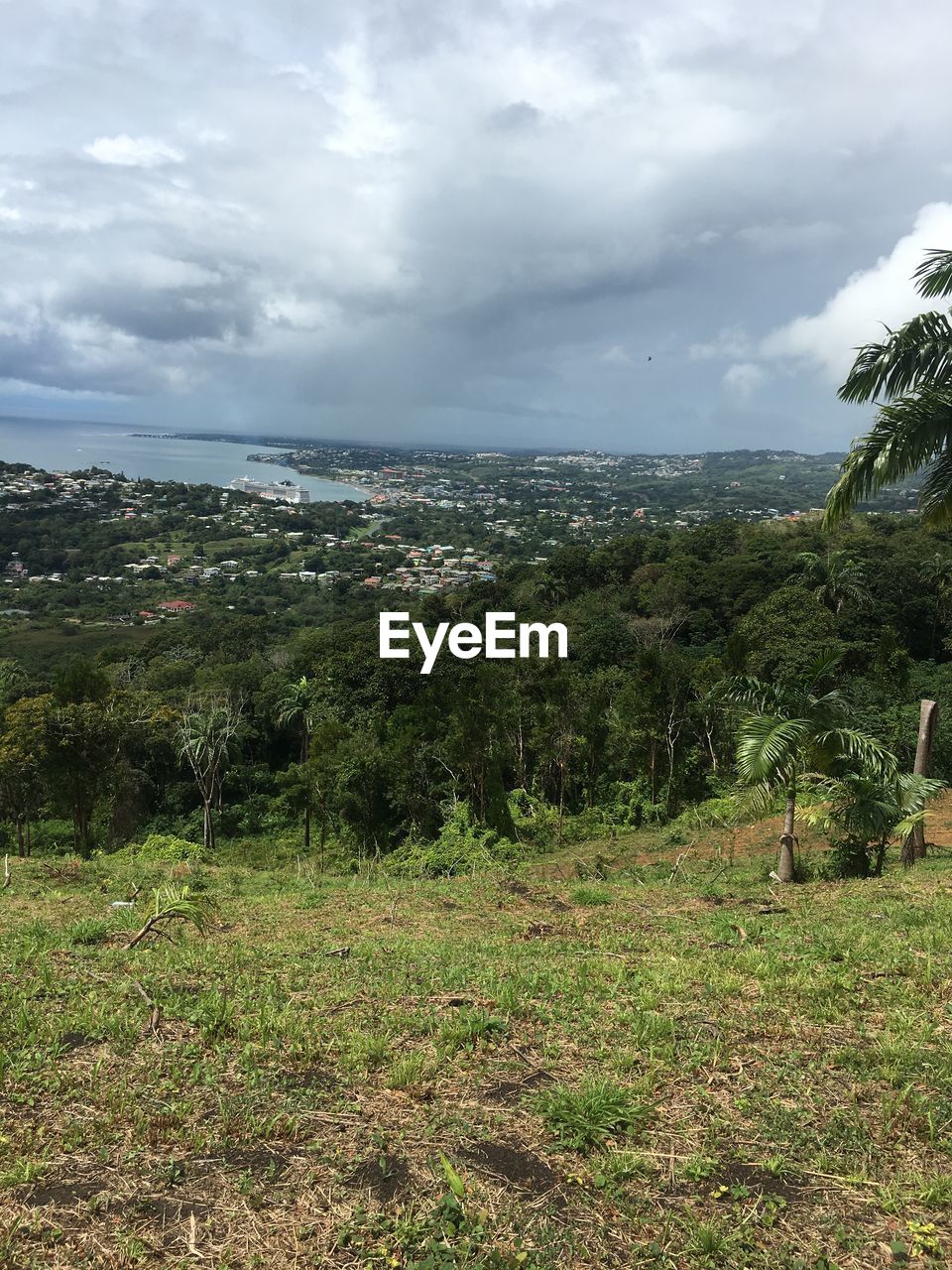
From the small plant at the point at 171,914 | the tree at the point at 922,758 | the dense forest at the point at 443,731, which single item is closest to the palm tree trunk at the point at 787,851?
the tree at the point at 922,758

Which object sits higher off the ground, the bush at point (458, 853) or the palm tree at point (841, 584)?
the palm tree at point (841, 584)

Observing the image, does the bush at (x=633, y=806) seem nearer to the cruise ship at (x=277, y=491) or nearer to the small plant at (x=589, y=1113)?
the small plant at (x=589, y=1113)

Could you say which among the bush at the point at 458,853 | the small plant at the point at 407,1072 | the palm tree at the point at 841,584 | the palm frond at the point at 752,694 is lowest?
the bush at the point at 458,853

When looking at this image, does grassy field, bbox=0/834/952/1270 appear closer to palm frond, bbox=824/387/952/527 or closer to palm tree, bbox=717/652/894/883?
palm tree, bbox=717/652/894/883

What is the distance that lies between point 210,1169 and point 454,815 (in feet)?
49.7

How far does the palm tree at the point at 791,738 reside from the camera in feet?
24.7

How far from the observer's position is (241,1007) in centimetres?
410

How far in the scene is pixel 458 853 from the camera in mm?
14000

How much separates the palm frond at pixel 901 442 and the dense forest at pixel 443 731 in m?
4.70

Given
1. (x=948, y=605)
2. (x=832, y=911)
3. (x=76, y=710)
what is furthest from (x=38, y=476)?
(x=832, y=911)

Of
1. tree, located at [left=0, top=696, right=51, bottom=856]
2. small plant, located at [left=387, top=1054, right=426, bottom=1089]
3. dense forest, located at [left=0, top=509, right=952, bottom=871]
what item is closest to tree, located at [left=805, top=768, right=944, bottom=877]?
dense forest, located at [left=0, top=509, right=952, bottom=871]

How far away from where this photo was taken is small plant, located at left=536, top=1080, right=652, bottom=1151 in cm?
292

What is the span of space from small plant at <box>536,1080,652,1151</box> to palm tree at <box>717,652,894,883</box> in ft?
16.2

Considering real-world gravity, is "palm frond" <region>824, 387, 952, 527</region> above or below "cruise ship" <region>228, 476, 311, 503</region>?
below
